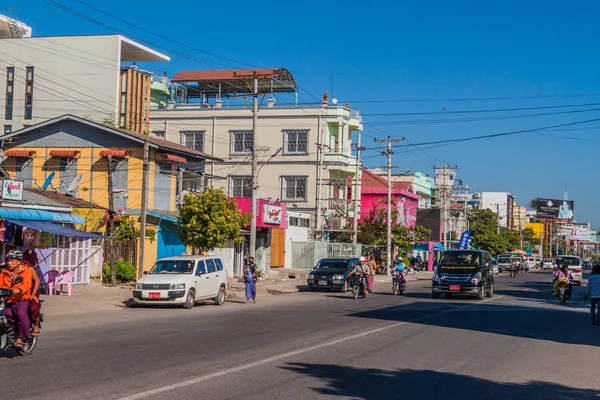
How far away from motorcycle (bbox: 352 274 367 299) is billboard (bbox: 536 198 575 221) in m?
140

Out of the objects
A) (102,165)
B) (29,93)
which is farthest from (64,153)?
(29,93)

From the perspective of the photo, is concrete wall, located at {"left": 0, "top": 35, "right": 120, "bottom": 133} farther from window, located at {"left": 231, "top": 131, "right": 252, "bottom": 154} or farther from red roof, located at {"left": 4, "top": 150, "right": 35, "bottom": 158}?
red roof, located at {"left": 4, "top": 150, "right": 35, "bottom": 158}

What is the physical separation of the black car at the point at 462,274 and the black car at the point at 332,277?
18.6 ft

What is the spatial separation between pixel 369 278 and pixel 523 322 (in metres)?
13.0

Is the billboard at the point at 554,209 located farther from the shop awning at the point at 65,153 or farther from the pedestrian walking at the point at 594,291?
the pedestrian walking at the point at 594,291

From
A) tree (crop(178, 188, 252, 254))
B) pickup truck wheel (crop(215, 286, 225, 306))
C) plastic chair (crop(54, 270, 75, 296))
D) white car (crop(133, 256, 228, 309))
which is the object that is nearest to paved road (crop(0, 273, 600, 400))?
white car (crop(133, 256, 228, 309))

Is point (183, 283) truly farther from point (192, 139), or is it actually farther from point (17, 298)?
point (192, 139)

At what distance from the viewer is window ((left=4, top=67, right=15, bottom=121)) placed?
186ft

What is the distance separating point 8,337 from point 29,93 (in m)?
48.1

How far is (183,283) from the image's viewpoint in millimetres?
25453

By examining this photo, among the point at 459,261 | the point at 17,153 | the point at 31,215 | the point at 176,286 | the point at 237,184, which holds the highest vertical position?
the point at 237,184

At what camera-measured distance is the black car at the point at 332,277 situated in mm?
38344

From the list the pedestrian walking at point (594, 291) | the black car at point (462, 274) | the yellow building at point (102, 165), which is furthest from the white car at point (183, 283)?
the pedestrian walking at point (594, 291)

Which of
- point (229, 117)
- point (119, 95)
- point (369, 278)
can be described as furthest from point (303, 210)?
point (369, 278)
